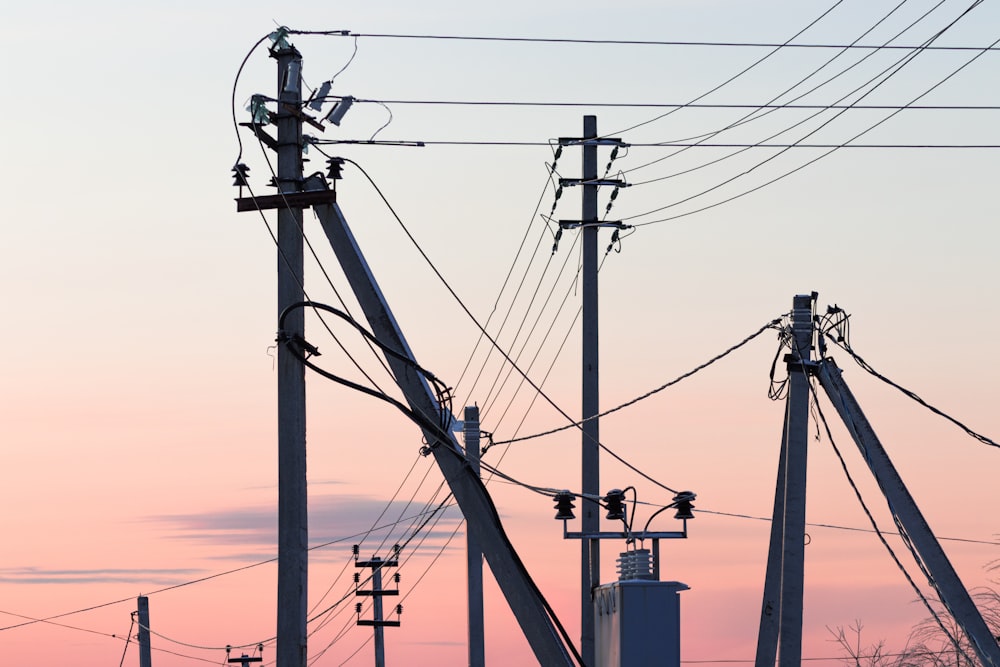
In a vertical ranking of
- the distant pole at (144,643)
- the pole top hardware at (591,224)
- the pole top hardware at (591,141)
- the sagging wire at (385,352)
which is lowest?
the distant pole at (144,643)

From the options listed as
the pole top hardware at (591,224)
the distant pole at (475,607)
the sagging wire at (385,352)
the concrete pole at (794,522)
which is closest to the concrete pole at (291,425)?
the sagging wire at (385,352)

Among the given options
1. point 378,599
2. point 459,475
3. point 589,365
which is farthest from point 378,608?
point 459,475

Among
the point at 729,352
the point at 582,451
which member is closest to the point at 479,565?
the point at 582,451

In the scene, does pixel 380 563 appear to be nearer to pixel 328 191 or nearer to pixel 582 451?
pixel 582 451

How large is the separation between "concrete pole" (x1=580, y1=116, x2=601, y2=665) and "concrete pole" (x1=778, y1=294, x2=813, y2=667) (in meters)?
3.57

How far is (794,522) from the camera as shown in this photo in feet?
82.2

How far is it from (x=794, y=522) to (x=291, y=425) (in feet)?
24.2

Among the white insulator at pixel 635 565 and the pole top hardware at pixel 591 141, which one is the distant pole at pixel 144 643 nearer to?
the pole top hardware at pixel 591 141

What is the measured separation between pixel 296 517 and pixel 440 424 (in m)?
2.20

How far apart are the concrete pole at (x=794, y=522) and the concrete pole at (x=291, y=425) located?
696cm

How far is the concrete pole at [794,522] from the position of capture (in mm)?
24859

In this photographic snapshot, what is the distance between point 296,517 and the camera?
21453 mm

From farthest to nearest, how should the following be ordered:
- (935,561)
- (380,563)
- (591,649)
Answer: (380,563) < (591,649) < (935,561)

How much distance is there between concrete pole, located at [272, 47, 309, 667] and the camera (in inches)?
837
